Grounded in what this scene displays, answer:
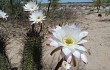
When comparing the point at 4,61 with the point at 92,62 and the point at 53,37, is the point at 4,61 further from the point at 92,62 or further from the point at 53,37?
the point at 92,62

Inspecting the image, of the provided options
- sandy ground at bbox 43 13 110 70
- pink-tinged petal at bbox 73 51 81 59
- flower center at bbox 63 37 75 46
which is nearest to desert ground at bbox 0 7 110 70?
sandy ground at bbox 43 13 110 70

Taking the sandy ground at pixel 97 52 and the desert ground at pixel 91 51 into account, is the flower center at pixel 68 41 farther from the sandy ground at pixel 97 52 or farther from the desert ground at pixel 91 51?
the sandy ground at pixel 97 52

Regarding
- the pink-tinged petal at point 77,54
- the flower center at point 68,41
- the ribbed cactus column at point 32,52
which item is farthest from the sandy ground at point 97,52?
the pink-tinged petal at point 77,54

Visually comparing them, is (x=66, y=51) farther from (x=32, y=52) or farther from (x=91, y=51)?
(x=91, y=51)

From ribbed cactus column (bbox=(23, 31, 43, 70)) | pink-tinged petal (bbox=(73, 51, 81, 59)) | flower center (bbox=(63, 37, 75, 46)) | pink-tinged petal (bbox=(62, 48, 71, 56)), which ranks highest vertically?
flower center (bbox=(63, 37, 75, 46))

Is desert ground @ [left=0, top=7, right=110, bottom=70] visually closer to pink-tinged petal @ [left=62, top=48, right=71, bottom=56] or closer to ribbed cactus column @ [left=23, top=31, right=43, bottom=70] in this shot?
ribbed cactus column @ [left=23, top=31, right=43, bottom=70]

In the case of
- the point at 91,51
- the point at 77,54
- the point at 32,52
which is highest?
the point at 77,54

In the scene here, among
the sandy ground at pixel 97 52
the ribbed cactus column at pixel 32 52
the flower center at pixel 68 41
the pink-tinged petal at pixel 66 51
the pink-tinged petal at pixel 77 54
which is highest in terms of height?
the flower center at pixel 68 41

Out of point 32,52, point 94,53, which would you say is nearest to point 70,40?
point 32,52

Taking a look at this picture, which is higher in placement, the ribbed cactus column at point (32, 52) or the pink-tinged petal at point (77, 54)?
the pink-tinged petal at point (77, 54)
